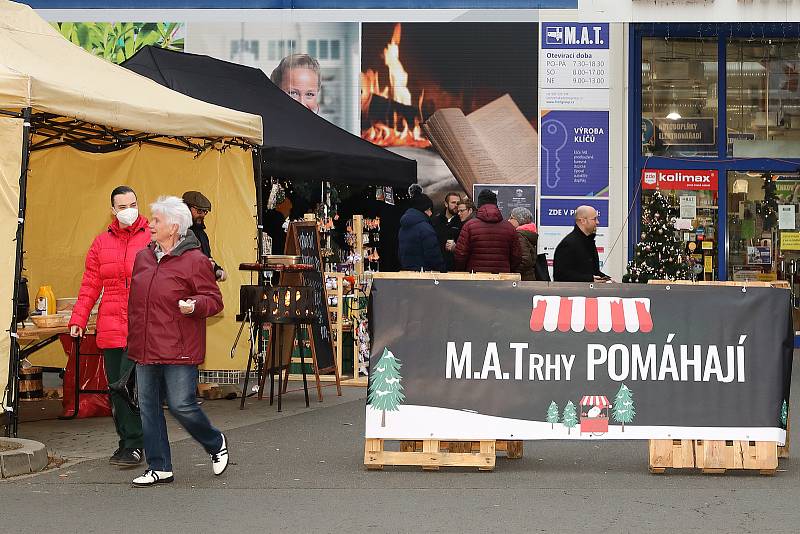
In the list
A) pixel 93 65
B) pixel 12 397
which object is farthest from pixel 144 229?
pixel 93 65

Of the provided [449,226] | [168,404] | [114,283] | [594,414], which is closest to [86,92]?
[114,283]

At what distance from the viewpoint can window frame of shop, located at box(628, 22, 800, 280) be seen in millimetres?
18812

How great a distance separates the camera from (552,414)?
8.91 m

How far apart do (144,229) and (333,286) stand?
215 inches

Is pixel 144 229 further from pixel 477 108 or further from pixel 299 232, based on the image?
pixel 477 108

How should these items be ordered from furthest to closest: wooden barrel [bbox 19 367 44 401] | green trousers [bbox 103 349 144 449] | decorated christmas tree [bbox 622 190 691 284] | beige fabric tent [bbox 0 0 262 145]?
decorated christmas tree [bbox 622 190 691 284] → wooden barrel [bbox 19 367 44 401] → beige fabric tent [bbox 0 0 262 145] → green trousers [bbox 103 349 144 449]

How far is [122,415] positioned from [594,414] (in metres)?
3.33

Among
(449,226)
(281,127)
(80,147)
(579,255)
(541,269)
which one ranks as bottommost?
(541,269)

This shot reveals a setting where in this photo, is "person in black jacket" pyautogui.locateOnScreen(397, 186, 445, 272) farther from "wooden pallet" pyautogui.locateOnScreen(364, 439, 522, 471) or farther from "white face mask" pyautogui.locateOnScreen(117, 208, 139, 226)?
"white face mask" pyautogui.locateOnScreen(117, 208, 139, 226)

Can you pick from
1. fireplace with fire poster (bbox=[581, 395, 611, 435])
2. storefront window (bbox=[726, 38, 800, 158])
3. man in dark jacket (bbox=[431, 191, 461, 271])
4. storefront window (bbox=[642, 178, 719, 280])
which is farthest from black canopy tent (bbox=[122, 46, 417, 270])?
fireplace with fire poster (bbox=[581, 395, 611, 435])

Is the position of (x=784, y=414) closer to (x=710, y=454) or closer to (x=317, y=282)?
(x=710, y=454)

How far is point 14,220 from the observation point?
9453 millimetres

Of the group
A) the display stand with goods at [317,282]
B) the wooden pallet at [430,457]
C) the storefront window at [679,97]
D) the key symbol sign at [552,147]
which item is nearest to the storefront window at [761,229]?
the storefront window at [679,97]

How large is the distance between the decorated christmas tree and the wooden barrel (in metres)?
8.14
